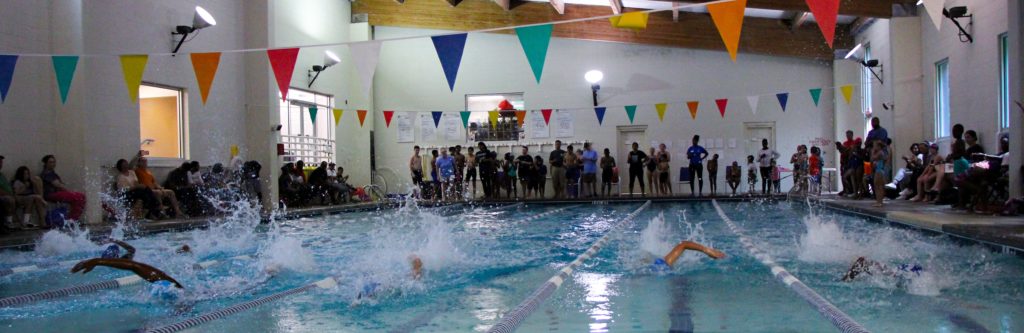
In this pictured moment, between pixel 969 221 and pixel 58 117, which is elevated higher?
pixel 58 117

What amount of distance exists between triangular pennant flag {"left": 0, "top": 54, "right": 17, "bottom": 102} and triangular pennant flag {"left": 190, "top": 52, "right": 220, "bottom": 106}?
57.0 inches

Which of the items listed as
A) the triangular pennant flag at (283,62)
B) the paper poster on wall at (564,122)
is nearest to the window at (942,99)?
the paper poster on wall at (564,122)

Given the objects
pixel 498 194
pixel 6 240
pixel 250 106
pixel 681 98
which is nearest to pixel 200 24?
pixel 250 106

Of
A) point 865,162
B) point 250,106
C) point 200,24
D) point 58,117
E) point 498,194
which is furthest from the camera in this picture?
point 498,194

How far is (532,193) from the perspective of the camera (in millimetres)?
16656

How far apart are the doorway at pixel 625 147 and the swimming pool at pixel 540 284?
8.68 m

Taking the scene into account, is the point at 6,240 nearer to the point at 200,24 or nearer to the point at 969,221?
the point at 200,24

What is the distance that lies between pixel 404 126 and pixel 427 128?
49 cm

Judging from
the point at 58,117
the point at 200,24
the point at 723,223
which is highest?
the point at 200,24

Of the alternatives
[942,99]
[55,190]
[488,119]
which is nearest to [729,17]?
[942,99]

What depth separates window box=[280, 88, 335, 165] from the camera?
45.0 ft

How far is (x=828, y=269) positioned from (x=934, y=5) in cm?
168

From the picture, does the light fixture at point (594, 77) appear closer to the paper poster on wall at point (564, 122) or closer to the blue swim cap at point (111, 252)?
the paper poster on wall at point (564, 122)

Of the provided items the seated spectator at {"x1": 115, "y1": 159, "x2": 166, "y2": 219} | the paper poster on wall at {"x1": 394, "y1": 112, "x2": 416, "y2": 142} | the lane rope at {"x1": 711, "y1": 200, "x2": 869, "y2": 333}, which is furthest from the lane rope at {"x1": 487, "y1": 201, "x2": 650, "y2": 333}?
the paper poster on wall at {"x1": 394, "y1": 112, "x2": 416, "y2": 142}
